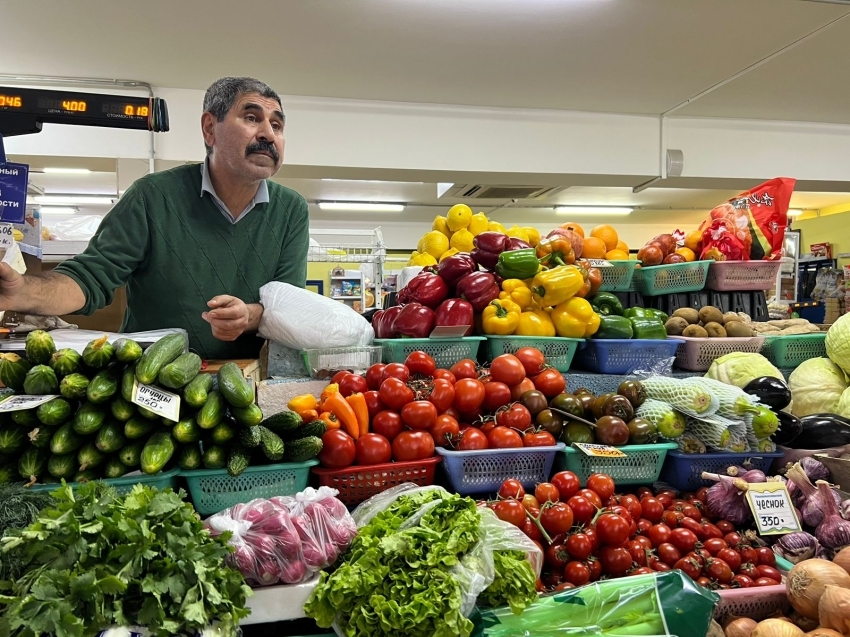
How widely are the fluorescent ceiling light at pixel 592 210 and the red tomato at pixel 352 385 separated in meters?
11.1

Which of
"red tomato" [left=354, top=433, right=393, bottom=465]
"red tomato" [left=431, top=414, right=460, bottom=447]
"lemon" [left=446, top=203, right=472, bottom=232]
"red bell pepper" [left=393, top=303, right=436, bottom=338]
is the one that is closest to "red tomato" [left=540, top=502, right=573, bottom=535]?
"red tomato" [left=431, top=414, right=460, bottom=447]

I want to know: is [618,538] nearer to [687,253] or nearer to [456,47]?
[687,253]

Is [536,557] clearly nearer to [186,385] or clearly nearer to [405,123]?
[186,385]

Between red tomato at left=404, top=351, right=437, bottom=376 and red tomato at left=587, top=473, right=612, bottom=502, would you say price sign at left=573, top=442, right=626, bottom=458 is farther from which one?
red tomato at left=404, top=351, right=437, bottom=376

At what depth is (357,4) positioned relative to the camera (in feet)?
14.5

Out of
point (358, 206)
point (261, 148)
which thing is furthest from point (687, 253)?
point (358, 206)

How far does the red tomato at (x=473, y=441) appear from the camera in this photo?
168cm

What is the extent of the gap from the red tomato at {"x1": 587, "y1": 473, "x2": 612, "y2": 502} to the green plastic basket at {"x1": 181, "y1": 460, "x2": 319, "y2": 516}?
2.78 feet

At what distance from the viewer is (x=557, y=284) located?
2229 mm

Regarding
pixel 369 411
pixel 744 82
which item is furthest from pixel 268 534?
pixel 744 82

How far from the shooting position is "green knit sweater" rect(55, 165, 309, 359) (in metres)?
2.21

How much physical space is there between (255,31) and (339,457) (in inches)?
178

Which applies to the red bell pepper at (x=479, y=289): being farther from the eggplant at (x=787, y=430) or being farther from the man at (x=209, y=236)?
the eggplant at (x=787, y=430)

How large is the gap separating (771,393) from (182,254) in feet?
8.11
